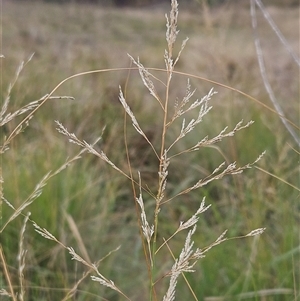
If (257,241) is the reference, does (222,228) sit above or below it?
below

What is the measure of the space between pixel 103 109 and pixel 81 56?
6.29ft

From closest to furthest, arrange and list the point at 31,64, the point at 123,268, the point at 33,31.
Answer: the point at 123,268, the point at 31,64, the point at 33,31

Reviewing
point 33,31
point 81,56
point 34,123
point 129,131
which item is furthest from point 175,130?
point 33,31

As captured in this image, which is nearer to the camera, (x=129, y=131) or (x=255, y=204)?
(x=255, y=204)

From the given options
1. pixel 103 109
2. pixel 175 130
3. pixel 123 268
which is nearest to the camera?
pixel 123 268

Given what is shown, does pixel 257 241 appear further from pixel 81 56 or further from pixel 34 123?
pixel 81 56

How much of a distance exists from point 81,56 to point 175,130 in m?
2.22

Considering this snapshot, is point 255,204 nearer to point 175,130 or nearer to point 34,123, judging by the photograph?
point 175,130

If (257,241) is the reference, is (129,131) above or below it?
below

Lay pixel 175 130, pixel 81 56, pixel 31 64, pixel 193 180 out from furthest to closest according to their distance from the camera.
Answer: pixel 81 56
pixel 31 64
pixel 175 130
pixel 193 180

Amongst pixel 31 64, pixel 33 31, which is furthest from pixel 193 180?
pixel 33 31

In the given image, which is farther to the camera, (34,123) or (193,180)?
(34,123)

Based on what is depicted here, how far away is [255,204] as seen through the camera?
153 centimetres

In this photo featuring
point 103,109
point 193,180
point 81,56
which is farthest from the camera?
point 81,56
